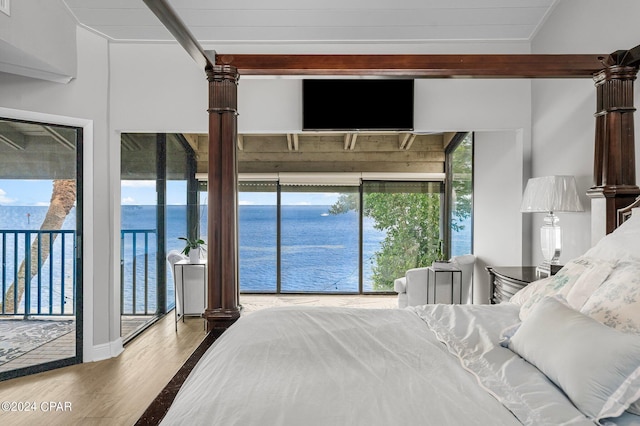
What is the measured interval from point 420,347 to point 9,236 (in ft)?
11.0

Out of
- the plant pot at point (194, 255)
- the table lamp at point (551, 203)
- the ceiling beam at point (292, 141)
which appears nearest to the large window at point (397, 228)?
the ceiling beam at point (292, 141)

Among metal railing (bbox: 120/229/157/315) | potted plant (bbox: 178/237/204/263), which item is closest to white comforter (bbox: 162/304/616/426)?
metal railing (bbox: 120/229/157/315)

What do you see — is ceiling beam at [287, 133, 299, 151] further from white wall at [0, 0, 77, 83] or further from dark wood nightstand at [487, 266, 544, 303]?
dark wood nightstand at [487, 266, 544, 303]

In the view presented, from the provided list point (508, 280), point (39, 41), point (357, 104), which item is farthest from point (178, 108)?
point (508, 280)

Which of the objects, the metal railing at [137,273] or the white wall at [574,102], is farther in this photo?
the metal railing at [137,273]

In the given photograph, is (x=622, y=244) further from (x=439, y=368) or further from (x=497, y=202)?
(x=497, y=202)

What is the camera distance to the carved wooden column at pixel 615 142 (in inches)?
87.8

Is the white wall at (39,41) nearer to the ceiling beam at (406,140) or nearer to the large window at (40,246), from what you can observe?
the large window at (40,246)

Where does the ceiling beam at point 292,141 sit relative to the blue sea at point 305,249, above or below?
above

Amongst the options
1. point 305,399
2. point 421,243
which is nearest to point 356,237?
point 421,243

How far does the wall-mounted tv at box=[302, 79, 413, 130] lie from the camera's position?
3838 millimetres

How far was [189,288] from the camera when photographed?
5.05 m

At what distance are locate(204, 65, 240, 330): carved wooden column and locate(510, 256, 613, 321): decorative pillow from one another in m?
1.25

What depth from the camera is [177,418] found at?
0.93m
